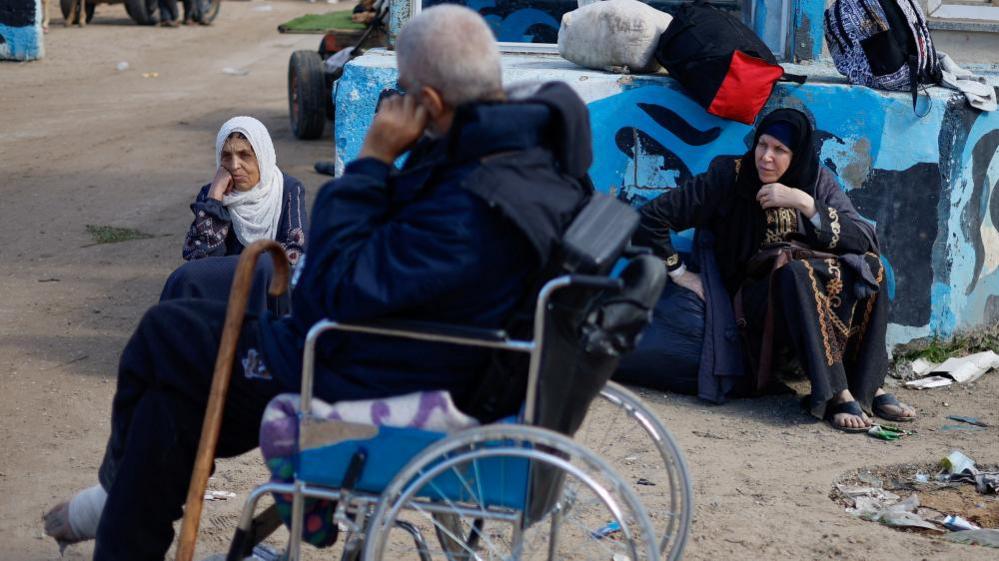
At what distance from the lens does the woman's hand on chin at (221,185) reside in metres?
4.73

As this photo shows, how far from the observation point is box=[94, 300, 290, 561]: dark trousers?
112 inches

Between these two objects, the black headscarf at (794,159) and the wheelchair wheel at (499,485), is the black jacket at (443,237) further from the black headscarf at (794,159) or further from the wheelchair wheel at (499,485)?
the black headscarf at (794,159)

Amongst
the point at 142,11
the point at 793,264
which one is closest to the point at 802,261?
the point at 793,264

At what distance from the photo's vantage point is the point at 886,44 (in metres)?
5.48

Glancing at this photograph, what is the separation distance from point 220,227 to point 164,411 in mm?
1977

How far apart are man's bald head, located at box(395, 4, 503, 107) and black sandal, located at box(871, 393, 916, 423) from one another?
315cm

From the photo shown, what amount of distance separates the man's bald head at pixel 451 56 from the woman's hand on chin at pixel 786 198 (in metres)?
2.64

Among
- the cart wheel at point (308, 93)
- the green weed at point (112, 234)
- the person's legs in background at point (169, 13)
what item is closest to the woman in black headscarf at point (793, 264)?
the green weed at point (112, 234)

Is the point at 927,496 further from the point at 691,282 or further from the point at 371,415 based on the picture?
the point at 371,415

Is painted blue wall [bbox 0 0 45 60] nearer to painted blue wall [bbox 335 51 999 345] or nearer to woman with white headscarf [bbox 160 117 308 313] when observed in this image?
painted blue wall [bbox 335 51 999 345]

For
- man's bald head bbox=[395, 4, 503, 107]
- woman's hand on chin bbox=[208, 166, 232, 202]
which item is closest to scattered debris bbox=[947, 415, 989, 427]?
woman's hand on chin bbox=[208, 166, 232, 202]

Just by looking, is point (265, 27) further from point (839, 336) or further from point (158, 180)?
point (839, 336)

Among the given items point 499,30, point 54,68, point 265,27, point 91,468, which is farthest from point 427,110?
point 265,27

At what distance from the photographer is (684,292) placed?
5355 millimetres
